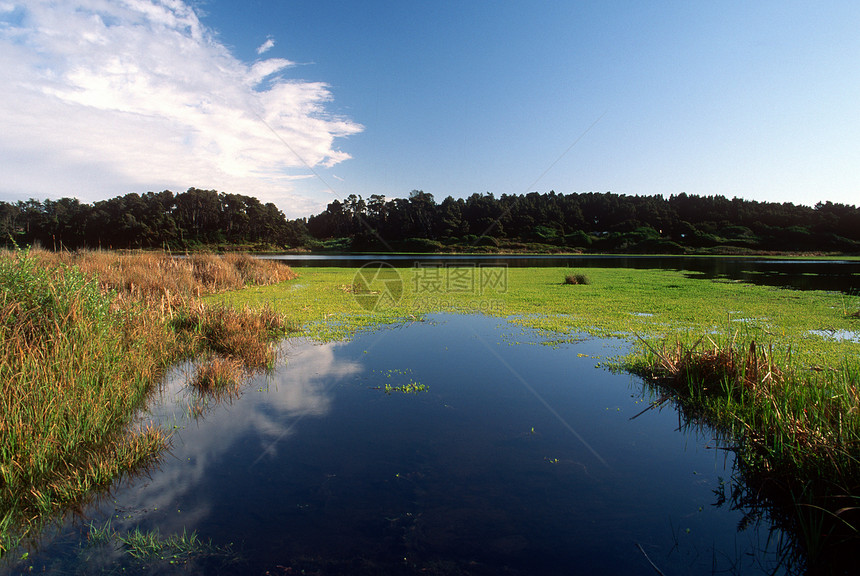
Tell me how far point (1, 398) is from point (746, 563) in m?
7.72

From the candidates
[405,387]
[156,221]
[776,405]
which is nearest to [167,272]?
[405,387]

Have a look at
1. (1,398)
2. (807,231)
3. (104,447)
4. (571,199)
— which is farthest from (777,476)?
(571,199)

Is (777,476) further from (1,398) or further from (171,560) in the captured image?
(1,398)

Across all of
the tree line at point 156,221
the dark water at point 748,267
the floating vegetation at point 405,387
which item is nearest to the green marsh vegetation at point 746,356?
the floating vegetation at point 405,387

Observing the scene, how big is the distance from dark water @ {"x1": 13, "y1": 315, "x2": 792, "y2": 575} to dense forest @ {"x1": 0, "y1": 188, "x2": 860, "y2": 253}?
87.8 metres

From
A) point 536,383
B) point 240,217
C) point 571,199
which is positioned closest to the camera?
point 536,383

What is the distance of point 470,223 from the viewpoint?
123 metres

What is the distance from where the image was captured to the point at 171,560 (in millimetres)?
3512

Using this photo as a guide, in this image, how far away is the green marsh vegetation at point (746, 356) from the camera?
4.07 metres

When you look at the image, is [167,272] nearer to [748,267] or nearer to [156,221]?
[748,267]

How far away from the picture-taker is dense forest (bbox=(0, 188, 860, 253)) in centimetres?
8275

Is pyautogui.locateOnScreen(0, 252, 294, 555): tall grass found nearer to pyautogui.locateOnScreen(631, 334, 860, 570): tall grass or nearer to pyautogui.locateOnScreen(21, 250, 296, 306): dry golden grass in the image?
pyautogui.locateOnScreen(21, 250, 296, 306): dry golden grass

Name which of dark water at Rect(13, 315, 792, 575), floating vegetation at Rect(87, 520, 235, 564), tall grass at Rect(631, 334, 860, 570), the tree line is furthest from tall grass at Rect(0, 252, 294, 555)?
the tree line

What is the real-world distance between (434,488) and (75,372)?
537 centimetres
